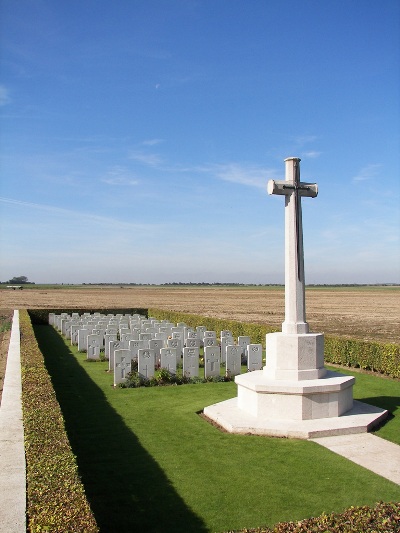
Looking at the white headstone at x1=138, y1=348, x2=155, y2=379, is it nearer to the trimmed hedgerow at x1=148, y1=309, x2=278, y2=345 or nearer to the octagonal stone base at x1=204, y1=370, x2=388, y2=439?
the octagonal stone base at x1=204, y1=370, x2=388, y2=439

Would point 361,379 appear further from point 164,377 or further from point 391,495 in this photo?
point 391,495

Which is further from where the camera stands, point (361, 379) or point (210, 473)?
point (361, 379)

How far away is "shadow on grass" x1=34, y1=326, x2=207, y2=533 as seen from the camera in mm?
4620

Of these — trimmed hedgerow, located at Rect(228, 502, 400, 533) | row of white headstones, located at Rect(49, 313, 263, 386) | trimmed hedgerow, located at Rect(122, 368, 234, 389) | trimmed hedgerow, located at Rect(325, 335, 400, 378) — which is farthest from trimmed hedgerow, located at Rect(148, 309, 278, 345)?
trimmed hedgerow, located at Rect(228, 502, 400, 533)

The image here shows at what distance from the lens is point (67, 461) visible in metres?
4.46

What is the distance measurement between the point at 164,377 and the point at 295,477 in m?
5.90

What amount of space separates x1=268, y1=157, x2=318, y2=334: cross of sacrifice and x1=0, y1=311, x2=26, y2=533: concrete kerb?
4.37 m

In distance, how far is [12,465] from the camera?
14.4 ft

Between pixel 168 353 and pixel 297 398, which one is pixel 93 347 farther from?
pixel 297 398

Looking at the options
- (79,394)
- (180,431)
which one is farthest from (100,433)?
(79,394)

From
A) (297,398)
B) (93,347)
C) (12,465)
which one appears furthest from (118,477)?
(93,347)

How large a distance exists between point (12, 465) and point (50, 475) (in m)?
0.52

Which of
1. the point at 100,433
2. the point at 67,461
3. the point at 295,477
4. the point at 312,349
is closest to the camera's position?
the point at 67,461

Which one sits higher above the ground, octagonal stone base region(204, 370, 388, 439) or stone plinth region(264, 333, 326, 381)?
stone plinth region(264, 333, 326, 381)
